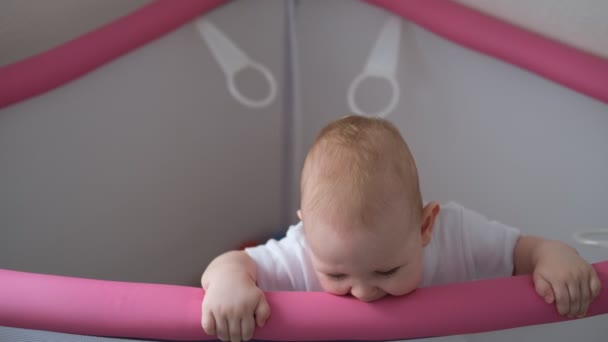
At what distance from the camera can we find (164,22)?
876mm

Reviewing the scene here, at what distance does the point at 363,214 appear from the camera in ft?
1.67

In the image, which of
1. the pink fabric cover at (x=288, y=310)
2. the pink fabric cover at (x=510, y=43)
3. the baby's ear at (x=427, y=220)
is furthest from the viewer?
the pink fabric cover at (x=510, y=43)

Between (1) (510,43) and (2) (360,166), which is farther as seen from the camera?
(1) (510,43)

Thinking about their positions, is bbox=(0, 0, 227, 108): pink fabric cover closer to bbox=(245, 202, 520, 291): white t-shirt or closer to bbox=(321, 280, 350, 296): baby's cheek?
bbox=(245, 202, 520, 291): white t-shirt

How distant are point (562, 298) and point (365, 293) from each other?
142 mm

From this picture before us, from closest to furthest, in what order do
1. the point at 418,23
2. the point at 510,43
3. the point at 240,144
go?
the point at 510,43 → the point at 418,23 → the point at 240,144

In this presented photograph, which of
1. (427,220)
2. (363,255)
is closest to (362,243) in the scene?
(363,255)

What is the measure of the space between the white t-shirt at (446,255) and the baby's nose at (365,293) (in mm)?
158

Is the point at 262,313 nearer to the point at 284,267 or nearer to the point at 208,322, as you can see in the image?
the point at 208,322

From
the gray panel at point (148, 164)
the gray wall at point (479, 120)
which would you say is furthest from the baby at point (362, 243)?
the gray panel at point (148, 164)

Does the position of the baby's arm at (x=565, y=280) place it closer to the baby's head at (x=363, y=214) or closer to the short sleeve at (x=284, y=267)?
the baby's head at (x=363, y=214)

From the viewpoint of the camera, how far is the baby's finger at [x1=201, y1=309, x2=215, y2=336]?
462 millimetres

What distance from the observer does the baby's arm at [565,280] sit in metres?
0.48

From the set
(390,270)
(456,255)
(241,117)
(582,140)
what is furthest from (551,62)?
(241,117)
